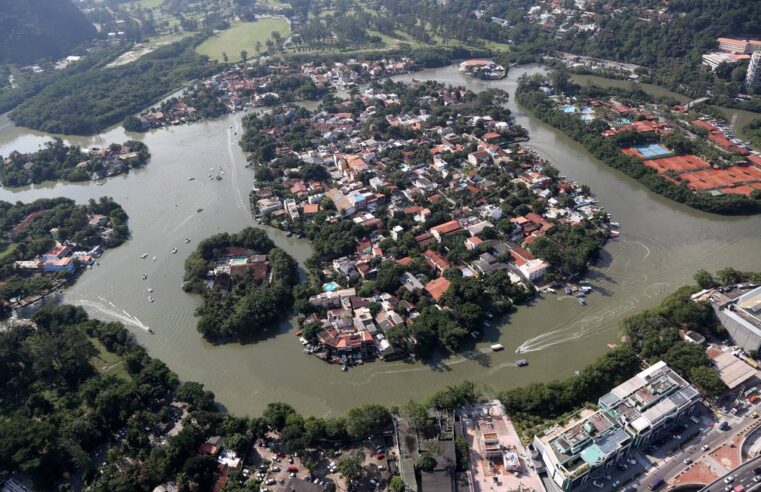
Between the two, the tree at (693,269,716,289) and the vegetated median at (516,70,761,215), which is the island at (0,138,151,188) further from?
the tree at (693,269,716,289)

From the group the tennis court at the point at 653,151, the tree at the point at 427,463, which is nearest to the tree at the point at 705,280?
the tennis court at the point at 653,151

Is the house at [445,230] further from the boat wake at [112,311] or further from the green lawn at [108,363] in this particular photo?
the green lawn at [108,363]

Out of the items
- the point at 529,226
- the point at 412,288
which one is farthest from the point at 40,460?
the point at 529,226

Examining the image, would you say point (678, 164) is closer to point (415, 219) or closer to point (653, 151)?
point (653, 151)

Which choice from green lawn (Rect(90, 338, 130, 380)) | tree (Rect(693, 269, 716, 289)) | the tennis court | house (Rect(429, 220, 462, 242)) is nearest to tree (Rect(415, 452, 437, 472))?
green lawn (Rect(90, 338, 130, 380))

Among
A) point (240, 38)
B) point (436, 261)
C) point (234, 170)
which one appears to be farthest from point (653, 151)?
point (240, 38)

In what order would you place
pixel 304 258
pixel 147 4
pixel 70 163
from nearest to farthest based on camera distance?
1. pixel 304 258
2. pixel 70 163
3. pixel 147 4

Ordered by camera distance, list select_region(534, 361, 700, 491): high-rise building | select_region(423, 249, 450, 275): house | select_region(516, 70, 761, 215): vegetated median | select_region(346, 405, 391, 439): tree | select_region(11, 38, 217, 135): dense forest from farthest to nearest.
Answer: select_region(11, 38, 217, 135): dense forest → select_region(516, 70, 761, 215): vegetated median → select_region(423, 249, 450, 275): house → select_region(346, 405, 391, 439): tree → select_region(534, 361, 700, 491): high-rise building
